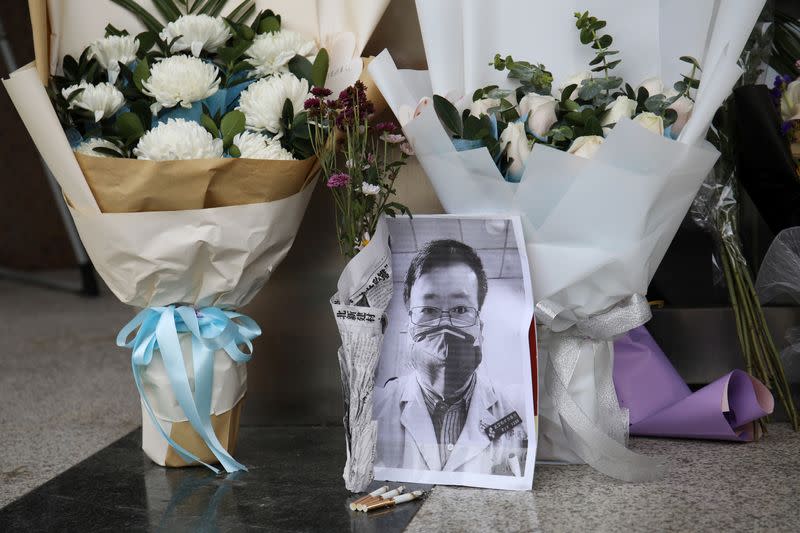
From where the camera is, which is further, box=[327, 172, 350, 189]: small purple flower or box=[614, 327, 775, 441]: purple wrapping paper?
box=[614, 327, 775, 441]: purple wrapping paper

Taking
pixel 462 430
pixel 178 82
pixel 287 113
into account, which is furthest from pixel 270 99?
pixel 462 430

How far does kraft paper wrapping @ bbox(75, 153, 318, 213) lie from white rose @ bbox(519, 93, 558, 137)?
1.13ft

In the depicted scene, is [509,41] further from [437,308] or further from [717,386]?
[717,386]

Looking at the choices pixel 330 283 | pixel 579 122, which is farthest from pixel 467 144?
pixel 330 283

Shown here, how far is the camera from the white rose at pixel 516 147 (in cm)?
123

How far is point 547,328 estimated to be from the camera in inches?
50.3

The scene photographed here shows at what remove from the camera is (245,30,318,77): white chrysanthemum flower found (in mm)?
1339

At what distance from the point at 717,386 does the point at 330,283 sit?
66 cm

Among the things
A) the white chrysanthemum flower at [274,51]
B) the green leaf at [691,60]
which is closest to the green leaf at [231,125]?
the white chrysanthemum flower at [274,51]

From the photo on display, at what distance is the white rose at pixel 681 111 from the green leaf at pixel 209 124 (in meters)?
0.66

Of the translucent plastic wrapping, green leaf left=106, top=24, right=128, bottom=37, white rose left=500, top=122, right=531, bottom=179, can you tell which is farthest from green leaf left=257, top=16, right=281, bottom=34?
the translucent plastic wrapping

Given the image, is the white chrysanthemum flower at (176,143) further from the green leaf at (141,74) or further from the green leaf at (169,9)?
the green leaf at (169,9)

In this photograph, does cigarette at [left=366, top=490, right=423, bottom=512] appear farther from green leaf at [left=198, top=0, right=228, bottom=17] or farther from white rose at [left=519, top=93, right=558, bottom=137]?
green leaf at [left=198, top=0, right=228, bottom=17]

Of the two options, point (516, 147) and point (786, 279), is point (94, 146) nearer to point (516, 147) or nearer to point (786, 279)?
point (516, 147)
